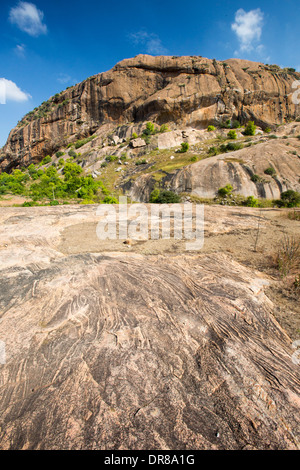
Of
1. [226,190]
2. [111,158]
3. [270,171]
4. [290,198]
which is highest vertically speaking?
[111,158]

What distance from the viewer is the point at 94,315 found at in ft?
11.4

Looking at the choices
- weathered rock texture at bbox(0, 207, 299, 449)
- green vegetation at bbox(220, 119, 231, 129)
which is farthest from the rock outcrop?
green vegetation at bbox(220, 119, 231, 129)

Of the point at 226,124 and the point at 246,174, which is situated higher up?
the point at 226,124

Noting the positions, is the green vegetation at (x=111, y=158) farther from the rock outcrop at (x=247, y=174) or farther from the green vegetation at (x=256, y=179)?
the green vegetation at (x=256, y=179)

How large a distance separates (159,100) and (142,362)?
1923 inches

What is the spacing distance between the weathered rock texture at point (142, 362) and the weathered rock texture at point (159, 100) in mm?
44959

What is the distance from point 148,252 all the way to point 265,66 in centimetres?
6359

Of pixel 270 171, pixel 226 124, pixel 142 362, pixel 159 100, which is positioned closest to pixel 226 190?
pixel 270 171

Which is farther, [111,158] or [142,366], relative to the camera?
[111,158]

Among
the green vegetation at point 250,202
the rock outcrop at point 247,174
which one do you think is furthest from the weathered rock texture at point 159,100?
the green vegetation at point 250,202

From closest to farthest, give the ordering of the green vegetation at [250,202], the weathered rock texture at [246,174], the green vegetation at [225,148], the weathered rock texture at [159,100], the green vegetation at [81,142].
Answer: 1. the green vegetation at [250,202]
2. the weathered rock texture at [246,174]
3. the green vegetation at [225,148]
4. the weathered rock texture at [159,100]
5. the green vegetation at [81,142]

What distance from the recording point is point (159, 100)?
4162 centimetres

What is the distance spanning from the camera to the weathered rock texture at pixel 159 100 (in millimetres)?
41156

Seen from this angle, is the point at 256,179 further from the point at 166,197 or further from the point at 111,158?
the point at 111,158
